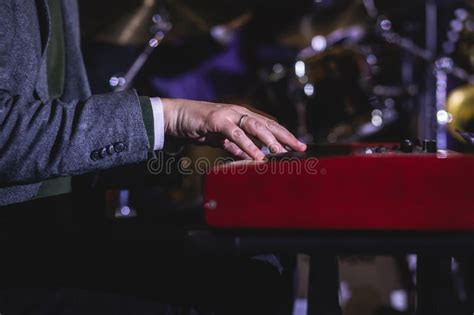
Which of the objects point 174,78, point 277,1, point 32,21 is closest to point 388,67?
point 277,1

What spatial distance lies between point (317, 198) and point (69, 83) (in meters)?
0.77

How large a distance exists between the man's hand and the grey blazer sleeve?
0.07 metres

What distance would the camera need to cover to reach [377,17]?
301 centimetres

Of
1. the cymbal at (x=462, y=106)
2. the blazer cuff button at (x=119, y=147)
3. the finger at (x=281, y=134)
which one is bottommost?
the blazer cuff button at (x=119, y=147)

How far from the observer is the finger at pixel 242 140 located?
2.29ft

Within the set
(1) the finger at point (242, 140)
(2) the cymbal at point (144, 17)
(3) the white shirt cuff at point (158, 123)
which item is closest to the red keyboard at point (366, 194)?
(1) the finger at point (242, 140)

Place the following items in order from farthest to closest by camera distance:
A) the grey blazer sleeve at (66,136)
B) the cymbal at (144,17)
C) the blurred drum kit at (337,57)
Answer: the blurred drum kit at (337,57)
the cymbal at (144,17)
the grey blazer sleeve at (66,136)

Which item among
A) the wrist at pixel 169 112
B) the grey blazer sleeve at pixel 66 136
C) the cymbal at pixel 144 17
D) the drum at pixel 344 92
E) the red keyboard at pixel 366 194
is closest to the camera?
the red keyboard at pixel 366 194

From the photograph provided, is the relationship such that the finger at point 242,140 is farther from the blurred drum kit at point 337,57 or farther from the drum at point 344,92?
the drum at point 344,92

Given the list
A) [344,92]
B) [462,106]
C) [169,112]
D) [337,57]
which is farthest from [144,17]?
[169,112]

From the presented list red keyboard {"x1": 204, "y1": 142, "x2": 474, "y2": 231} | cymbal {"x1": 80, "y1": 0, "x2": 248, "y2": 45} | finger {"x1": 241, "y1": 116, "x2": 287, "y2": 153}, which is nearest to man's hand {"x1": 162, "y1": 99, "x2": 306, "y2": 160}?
finger {"x1": 241, "y1": 116, "x2": 287, "y2": 153}

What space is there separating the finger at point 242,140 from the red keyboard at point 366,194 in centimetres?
12

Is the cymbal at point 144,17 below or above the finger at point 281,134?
above

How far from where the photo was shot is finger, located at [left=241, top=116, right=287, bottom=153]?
2.33 ft
